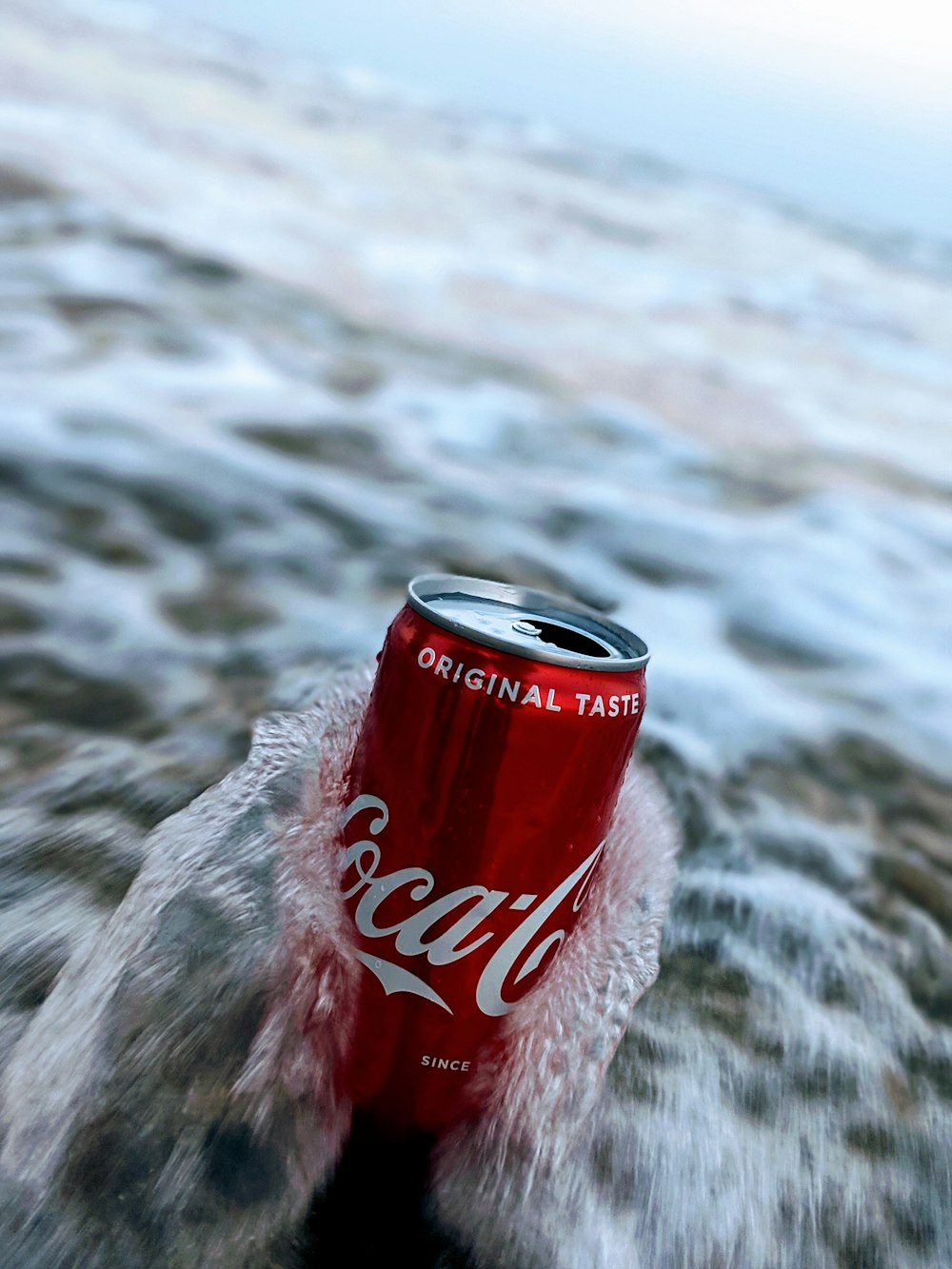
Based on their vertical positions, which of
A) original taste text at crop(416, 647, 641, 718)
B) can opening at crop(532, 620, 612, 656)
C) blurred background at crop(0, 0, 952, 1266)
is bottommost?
blurred background at crop(0, 0, 952, 1266)

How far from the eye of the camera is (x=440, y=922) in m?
0.97

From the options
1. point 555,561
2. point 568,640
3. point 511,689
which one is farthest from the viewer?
point 555,561

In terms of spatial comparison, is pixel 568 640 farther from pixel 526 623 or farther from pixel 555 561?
pixel 555 561

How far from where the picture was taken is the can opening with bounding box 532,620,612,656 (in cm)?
103

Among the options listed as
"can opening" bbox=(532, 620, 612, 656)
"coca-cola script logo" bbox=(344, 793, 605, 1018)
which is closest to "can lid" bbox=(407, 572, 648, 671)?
"can opening" bbox=(532, 620, 612, 656)

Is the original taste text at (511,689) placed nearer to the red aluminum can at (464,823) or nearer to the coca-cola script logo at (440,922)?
the red aluminum can at (464,823)

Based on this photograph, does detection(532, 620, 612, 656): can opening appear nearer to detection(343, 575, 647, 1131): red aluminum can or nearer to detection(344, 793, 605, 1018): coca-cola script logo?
detection(343, 575, 647, 1131): red aluminum can

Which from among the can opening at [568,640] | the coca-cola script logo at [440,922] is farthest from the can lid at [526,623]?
the coca-cola script logo at [440,922]

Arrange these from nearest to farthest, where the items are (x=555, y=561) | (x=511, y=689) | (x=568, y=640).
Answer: (x=511, y=689), (x=568, y=640), (x=555, y=561)

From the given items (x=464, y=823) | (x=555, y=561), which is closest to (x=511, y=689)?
(x=464, y=823)

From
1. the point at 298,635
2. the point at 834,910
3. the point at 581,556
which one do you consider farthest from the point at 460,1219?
the point at 581,556

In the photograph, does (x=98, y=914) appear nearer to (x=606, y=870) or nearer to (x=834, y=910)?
(x=606, y=870)

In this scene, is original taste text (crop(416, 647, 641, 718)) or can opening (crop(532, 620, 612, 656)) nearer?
original taste text (crop(416, 647, 641, 718))

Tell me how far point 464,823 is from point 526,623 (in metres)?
0.20
